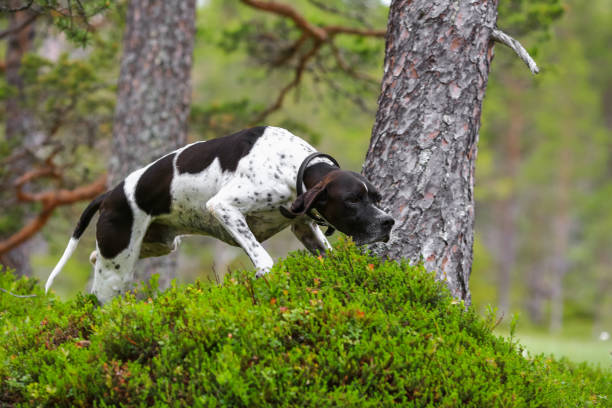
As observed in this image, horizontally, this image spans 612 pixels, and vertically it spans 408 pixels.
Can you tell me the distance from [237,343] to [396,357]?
3.20 feet

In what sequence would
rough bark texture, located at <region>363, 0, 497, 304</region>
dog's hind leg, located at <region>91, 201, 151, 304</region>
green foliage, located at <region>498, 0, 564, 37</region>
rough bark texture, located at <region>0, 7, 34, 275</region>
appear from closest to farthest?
rough bark texture, located at <region>363, 0, 497, 304</region>
dog's hind leg, located at <region>91, 201, 151, 304</region>
green foliage, located at <region>498, 0, 564, 37</region>
rough bark texture, located at <region>0, 7, 34, 275</region>

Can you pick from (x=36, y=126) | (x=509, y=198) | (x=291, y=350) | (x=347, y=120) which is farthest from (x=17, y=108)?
(x=509, y=198)

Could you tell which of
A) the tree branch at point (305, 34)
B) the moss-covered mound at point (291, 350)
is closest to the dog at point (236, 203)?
the moss-covered mound at point (291, 350)

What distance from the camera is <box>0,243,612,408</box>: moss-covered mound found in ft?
11.3

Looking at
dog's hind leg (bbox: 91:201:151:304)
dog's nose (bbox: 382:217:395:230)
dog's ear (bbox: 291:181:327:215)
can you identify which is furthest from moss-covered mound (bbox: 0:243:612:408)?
dog's hind leg (bbox: 91:201:151:304)

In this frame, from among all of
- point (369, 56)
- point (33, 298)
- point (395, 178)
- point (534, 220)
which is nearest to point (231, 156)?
point (395, 178)

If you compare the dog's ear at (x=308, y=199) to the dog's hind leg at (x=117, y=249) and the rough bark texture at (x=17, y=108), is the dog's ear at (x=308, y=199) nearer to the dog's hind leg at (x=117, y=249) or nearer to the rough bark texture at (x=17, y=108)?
the dog's hind leg at (x=117, y=249)

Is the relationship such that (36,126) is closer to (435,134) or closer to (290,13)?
(290,13)

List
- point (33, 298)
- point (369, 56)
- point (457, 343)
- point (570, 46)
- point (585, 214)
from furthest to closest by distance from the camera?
point (585, 214), point (570, 46), point (369, 56), point (33, 298), point (457, 343)

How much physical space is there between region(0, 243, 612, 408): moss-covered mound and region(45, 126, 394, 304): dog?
327mm

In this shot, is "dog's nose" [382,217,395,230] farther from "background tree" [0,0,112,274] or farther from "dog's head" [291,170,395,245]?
"background tree" [0,0,112,274]

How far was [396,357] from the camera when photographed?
11.9 ft

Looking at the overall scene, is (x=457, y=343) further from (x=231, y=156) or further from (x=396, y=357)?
(x=231, y=156)

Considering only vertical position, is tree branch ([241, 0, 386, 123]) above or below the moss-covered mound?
above
